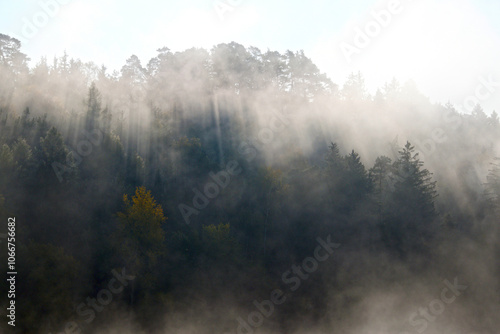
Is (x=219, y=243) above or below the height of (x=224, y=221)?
below

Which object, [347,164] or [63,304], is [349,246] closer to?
[347,164]

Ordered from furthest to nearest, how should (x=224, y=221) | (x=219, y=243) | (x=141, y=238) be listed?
1. (x=224, y=221)
2. (x=219, y=243)
3. (x=141, y=238)

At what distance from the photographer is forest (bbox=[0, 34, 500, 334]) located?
3669 centimetres

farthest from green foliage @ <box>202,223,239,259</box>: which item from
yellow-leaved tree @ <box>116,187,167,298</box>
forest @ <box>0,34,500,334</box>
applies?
yellow-leaved tree @ <box>116,187,167,298</box>

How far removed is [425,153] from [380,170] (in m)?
24.7

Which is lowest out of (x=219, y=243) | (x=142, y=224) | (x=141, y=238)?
(x=219, y=243)

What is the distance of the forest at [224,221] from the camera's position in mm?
36688

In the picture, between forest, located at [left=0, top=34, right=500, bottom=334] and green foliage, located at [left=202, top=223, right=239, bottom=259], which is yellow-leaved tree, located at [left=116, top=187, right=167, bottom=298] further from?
green foliage, located at [left=202, top=223, right=239, bottom=259]

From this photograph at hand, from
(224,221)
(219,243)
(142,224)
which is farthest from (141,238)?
(224,221)

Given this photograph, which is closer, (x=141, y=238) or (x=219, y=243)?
(x=141, y=238)

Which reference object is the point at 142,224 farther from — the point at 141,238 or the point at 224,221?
the point at 224,221

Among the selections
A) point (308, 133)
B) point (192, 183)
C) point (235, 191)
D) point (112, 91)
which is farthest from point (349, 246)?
point (112, 91)

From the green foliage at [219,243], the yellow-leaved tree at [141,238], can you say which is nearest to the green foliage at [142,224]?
the yellow-leaved tree at [141,238]

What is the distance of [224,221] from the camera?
1965 inches
